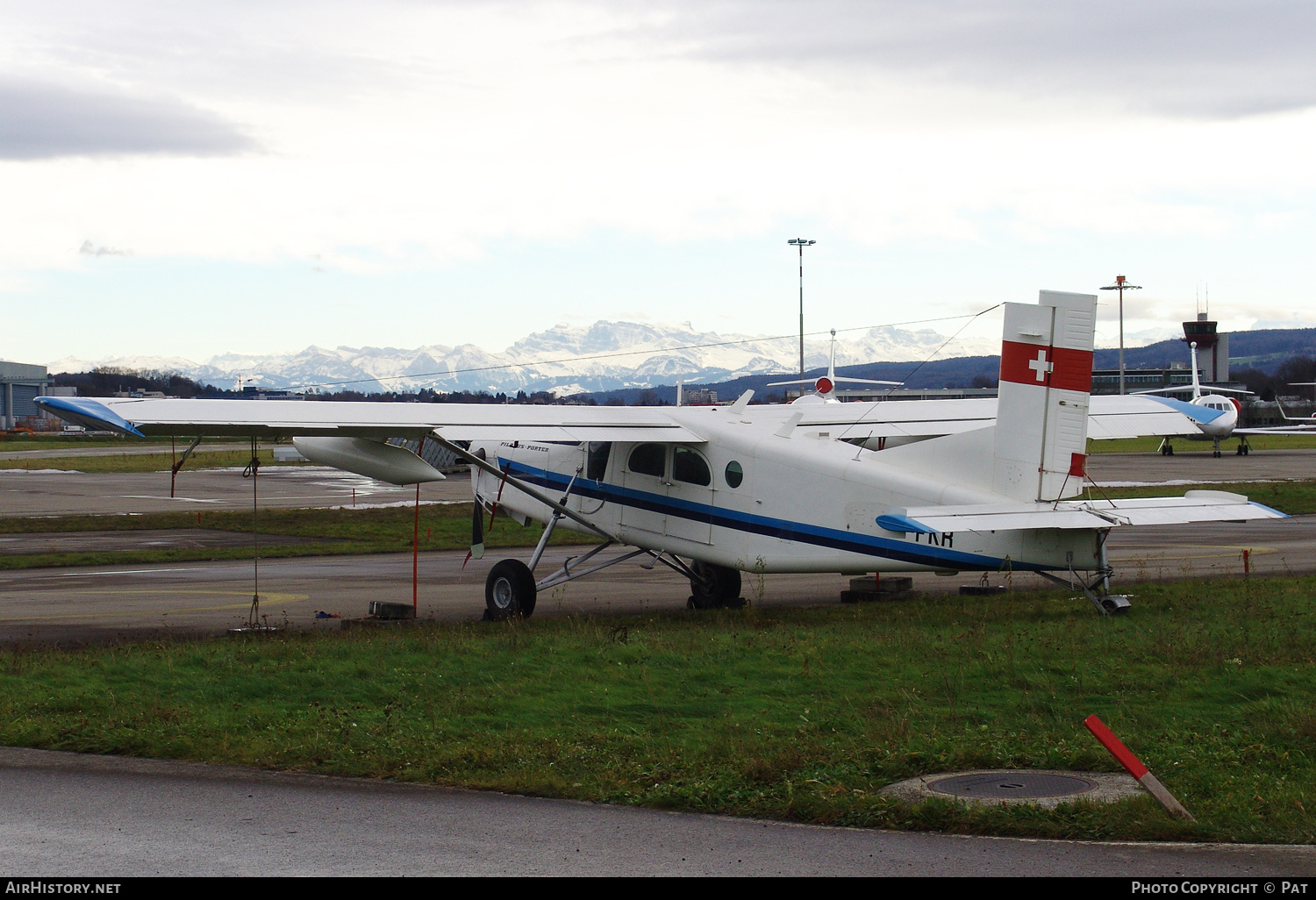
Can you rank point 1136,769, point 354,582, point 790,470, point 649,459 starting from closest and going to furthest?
point 1136,769 → point 790,470 → point 649,459 → point 354,582

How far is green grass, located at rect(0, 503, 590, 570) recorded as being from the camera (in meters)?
27.1

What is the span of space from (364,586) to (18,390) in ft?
583

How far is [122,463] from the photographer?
73.1 meters

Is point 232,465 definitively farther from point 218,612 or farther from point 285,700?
point 285,700

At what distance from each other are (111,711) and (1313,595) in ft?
50.9

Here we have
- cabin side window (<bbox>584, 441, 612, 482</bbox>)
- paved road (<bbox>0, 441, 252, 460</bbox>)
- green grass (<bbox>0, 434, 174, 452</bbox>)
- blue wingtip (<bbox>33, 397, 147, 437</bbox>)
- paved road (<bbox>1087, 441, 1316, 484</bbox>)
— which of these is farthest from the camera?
green grass (<bbox>0, 434, 174, 452</bbox>)

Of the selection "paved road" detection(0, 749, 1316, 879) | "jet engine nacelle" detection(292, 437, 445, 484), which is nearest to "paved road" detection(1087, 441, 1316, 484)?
"jet engine nacelle" detection(292, 437, 445, 484)

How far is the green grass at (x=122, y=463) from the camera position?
66469 millimetres

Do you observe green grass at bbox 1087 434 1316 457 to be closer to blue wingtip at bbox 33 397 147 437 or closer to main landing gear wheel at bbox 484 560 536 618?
main landing gear wheel at bbox 484 560 536 618

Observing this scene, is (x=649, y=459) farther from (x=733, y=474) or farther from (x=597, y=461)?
(x=733, y=474)

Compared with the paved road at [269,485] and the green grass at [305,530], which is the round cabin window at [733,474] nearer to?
the green grass at [305,530]

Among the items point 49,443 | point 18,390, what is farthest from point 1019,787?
point 18,390

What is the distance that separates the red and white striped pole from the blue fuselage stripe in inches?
318
